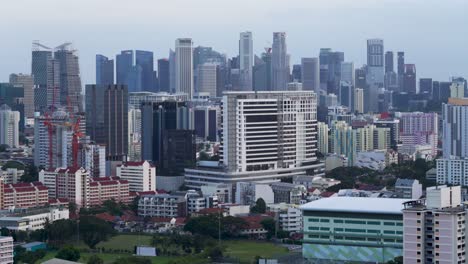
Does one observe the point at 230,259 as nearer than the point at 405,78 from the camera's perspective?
Yes

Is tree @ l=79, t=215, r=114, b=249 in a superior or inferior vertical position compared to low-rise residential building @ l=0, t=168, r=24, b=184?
inferior

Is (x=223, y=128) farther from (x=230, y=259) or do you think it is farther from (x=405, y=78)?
(x=405, y=78)

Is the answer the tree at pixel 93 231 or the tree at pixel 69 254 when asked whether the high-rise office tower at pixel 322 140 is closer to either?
the tree at pixel 93 231

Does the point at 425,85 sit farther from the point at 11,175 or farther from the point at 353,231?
the point at 353,231

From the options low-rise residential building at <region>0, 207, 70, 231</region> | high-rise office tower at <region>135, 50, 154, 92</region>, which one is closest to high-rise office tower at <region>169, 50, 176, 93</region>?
high-rise office tower at <region>135, 50, 154, 92</region>

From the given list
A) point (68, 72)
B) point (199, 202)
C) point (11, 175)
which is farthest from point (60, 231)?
point (68, 72)

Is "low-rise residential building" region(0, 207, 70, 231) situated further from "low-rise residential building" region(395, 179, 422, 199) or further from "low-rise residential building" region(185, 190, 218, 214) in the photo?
"low-rise residential building" region(395, 179, 422, 199)

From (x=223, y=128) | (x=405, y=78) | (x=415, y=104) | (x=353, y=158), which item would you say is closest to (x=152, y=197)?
(x=223, y=128)
